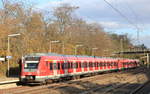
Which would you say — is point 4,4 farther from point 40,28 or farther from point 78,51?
point 78,51

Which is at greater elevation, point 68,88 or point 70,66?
point 70,66

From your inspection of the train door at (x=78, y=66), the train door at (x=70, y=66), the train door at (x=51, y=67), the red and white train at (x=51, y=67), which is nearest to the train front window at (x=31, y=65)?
the red and white train at (x=51, y=67)

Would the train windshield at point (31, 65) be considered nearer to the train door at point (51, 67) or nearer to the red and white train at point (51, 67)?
the red and white train at point (51, 67)

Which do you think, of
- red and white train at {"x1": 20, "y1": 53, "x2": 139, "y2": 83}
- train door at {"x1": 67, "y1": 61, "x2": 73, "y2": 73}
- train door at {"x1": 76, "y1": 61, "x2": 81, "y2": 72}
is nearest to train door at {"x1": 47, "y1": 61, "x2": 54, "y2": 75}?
red and white train at {"x1": 20, "y1": 53, "x2": 139, "y2": 83}

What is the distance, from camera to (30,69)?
1147 inches

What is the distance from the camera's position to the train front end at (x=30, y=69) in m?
28.8

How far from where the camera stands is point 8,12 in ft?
162

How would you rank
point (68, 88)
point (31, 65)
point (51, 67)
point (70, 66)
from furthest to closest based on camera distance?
1. point (70, 66)
2. point (51, 67)
3. point (31, 65)
4. point (68, 88)

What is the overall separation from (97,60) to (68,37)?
2506cm

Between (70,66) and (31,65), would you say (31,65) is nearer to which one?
(31,65)

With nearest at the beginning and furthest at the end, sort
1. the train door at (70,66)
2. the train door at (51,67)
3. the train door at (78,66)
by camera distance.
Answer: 1. the train door at (51,67)
2. the train door at (70,66)
3. the train door at (78,66)

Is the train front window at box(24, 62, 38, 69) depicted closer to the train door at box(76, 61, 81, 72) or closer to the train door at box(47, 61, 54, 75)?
the train door at box(47, 61, 54, 75)

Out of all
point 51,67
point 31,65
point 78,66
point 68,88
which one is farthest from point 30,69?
point 78,66

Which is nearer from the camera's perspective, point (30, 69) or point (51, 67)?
point (30, 69)
